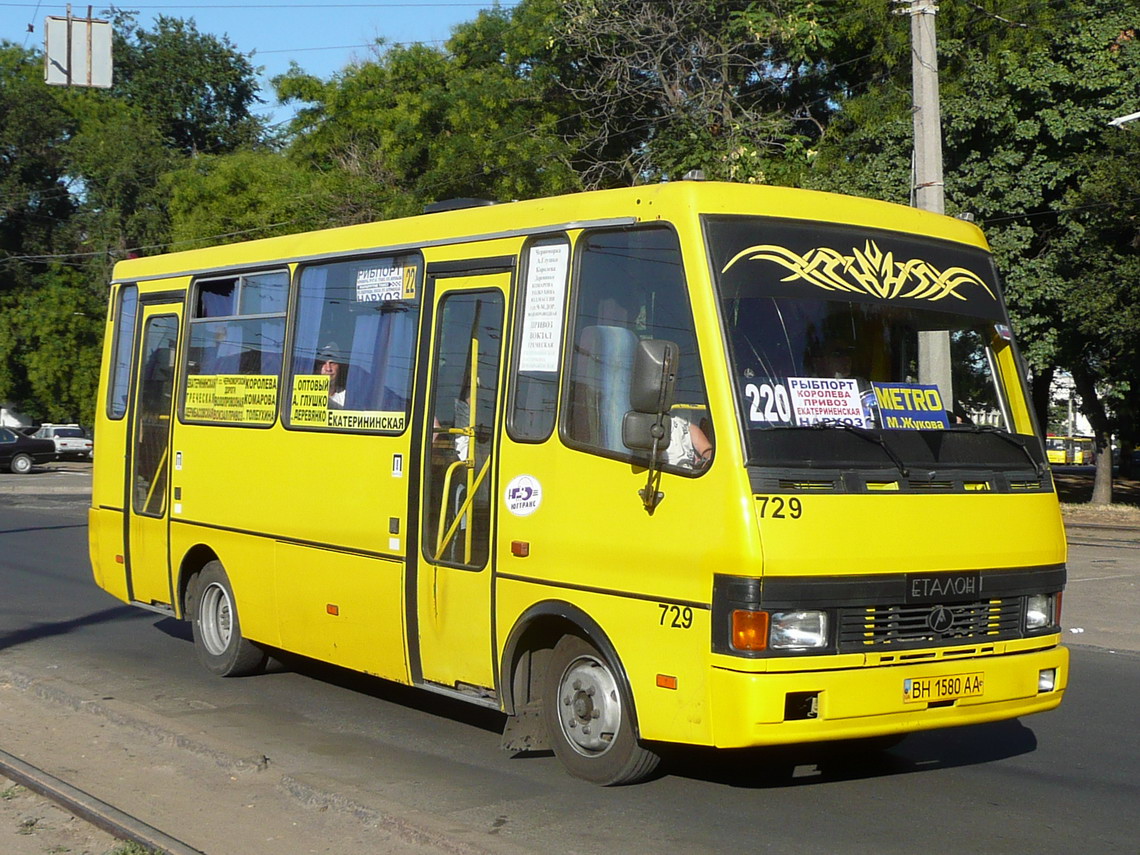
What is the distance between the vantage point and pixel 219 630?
10.1m

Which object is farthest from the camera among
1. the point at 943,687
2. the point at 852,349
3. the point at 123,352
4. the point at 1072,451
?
the point at 1072,451

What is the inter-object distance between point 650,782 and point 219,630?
14.2 ft

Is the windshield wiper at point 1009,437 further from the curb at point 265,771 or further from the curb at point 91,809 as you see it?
the curb at point 91,809

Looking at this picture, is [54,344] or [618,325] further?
[54,344]

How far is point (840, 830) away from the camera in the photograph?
6098 millimetres

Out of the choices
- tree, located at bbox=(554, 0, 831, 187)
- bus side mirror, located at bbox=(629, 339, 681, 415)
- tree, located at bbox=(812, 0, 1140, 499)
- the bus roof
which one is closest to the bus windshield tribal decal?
the bus roof

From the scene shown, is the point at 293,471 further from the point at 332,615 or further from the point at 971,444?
the point at 971,444

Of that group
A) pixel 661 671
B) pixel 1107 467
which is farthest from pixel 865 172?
pixel 661 671

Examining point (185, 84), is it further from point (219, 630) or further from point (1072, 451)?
point (219, 630)

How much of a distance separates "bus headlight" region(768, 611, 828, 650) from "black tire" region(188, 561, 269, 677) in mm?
4974

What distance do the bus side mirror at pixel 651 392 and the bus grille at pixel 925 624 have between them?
3.62 feet

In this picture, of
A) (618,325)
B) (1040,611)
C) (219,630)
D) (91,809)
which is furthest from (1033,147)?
(91,809)

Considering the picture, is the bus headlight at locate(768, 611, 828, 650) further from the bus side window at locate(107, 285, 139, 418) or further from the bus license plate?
the bus side window at locate(107, 285, 139, 418)

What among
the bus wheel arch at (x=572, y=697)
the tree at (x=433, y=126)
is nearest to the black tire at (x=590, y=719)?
the bus wheel arch at (x=572, y=697)
